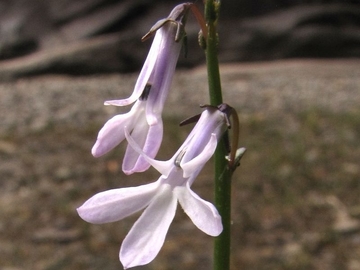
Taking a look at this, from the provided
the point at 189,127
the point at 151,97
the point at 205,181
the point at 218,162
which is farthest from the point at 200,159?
the point at 189,127


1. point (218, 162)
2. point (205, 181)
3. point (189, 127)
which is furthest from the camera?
point (189, 127)

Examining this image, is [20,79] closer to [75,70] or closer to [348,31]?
[75,70]

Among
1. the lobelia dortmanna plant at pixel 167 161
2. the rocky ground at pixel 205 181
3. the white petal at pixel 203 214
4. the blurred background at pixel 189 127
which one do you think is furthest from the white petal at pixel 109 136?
the rocky ground at pixel 205 181

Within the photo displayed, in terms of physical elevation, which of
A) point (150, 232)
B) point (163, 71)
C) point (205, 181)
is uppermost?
point (163, 71)

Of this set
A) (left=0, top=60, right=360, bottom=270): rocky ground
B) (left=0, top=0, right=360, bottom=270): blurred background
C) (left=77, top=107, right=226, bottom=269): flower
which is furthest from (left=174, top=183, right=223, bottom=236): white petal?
(left=0, top=60, right=360, bottom=270): rocky ground

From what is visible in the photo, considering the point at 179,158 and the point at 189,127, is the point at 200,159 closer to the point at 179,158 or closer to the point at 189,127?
the point at 179,158

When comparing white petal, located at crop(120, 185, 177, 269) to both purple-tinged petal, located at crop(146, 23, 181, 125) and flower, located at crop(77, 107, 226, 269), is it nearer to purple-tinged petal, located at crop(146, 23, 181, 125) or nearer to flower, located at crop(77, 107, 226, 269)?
flower, located at crop(77, 107, 226, 269)

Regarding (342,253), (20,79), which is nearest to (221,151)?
(342,253)

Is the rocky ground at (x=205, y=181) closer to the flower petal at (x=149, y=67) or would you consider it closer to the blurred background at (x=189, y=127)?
the blurred background at (x=189, y=127)
